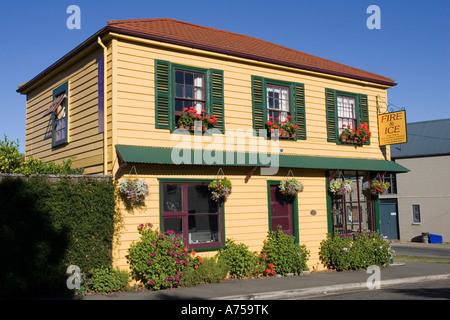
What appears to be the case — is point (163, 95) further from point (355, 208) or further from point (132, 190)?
point (355, 208)

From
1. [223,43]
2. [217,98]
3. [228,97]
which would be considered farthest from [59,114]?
[223,43]

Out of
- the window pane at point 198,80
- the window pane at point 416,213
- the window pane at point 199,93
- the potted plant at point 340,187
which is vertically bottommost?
the window pane at point 416,213

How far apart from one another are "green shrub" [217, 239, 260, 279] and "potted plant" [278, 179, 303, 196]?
221 cm

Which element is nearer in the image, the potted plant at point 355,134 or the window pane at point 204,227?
the window pane at point 204,227

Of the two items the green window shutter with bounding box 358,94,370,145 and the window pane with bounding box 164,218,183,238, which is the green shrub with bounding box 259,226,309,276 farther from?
the green window shutter with bounding box 358,94,370,145

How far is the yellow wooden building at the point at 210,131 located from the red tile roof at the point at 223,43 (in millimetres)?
58

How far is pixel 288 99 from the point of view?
1555 centimetres

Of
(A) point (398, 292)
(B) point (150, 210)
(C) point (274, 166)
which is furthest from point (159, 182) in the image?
(A) point (398, 292)

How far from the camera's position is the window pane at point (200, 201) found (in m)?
13.2

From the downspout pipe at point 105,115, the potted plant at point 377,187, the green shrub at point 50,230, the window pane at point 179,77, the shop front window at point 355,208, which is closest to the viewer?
the green shrub at point 50,230

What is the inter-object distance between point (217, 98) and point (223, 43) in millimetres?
2021

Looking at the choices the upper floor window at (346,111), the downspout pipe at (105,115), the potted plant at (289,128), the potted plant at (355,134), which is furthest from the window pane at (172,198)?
the upper floor window at (346,111)

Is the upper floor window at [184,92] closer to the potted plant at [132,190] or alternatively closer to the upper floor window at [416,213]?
the potted plant at [132,190]

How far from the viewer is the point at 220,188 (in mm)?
12953
